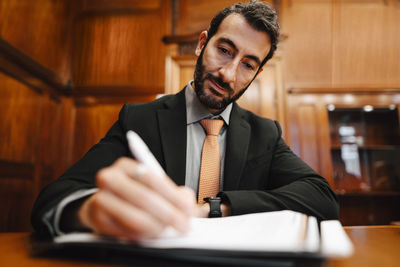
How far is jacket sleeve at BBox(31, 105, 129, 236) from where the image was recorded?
21.2 inches

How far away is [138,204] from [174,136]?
71cm

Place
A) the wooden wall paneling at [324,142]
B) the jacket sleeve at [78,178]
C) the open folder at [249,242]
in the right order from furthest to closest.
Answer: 1. the wooden wall paneling at [324,142]
2. the jacket sleeve at [78,178]
3. the open folder at [249,242]

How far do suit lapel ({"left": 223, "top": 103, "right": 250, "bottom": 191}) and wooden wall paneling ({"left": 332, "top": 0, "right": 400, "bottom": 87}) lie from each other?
2.22 m

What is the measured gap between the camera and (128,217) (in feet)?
1.19

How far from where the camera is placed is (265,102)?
291cm

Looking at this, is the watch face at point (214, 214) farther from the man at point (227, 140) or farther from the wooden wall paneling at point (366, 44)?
the wooden wall paneling at point (366, 44)

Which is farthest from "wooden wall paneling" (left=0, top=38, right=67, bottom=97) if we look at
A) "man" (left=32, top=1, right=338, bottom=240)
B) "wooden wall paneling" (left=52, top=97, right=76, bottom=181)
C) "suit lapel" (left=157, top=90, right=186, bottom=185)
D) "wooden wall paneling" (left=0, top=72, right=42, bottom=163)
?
"suit lapel" (left=157, top=90, right=186, bottom=185)

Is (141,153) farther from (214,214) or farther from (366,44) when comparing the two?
(366,44)

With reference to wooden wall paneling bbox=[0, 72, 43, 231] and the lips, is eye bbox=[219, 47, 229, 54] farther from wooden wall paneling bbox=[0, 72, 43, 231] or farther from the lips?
wooden wall paneling bbox=[0, 72, 43, 231]

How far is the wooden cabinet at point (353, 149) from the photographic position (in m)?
2.85

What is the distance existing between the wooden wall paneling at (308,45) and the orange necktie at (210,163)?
2.09 metres

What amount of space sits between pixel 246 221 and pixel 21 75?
8.63 feet

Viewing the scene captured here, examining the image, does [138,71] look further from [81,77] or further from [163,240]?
[163,240]

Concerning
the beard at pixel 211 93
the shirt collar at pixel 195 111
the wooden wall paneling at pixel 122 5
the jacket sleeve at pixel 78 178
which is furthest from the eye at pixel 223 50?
the wooden wall paneling at pixel 122 5
